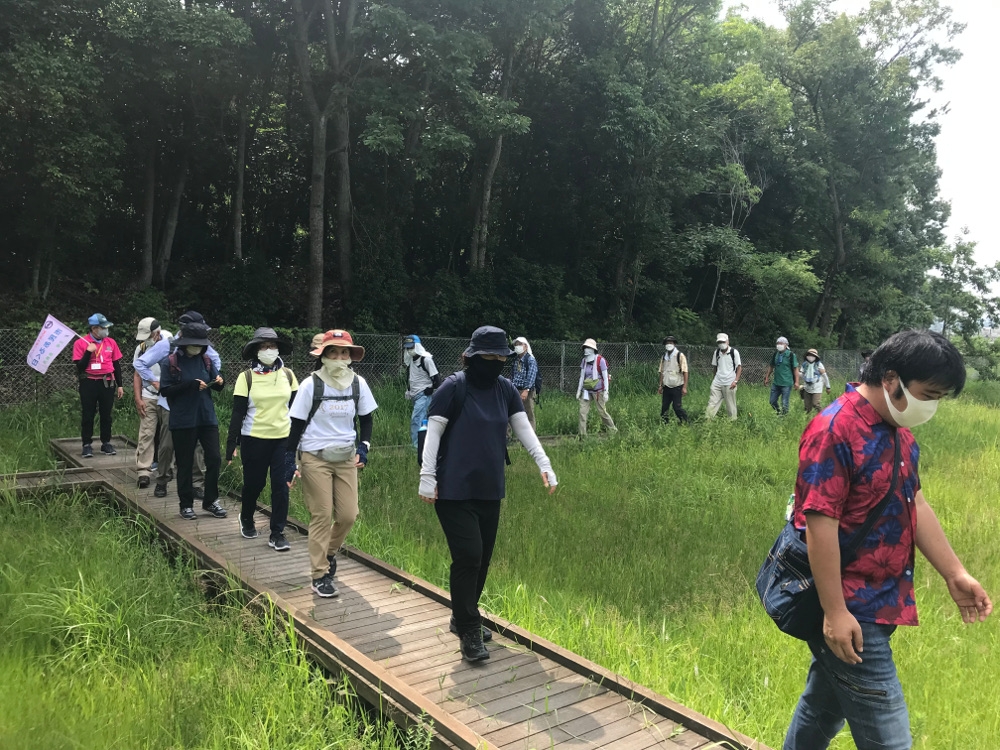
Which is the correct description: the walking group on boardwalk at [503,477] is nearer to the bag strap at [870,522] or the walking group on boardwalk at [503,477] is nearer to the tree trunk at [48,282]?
the bag strap at [870,522]

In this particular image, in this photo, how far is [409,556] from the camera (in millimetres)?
6250

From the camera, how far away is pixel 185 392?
271 inches

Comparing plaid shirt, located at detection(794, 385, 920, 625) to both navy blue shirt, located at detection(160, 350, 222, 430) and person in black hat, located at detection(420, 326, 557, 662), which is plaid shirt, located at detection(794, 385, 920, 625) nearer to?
person in black hat, located at detection(420, 326, 557, 662)

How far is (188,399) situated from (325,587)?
2.80m

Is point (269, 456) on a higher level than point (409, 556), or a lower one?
higher

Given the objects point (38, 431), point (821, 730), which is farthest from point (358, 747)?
point (38, 431)

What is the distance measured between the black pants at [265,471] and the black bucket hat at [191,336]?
48.0 inches

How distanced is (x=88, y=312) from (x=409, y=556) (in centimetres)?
1705

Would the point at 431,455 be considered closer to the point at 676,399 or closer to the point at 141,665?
the point at 141,665

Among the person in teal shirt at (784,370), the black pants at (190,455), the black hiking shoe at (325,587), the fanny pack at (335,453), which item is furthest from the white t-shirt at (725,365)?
the black hiking shoe at (325,587)

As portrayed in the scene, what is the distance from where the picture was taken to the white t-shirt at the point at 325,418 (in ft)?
17.2

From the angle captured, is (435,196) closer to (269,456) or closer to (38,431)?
(38,431)

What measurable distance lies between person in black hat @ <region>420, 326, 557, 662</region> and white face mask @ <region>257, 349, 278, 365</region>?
9.28 feet

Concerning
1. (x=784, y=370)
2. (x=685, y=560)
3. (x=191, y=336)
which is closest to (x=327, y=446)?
(x=191, y=336)
